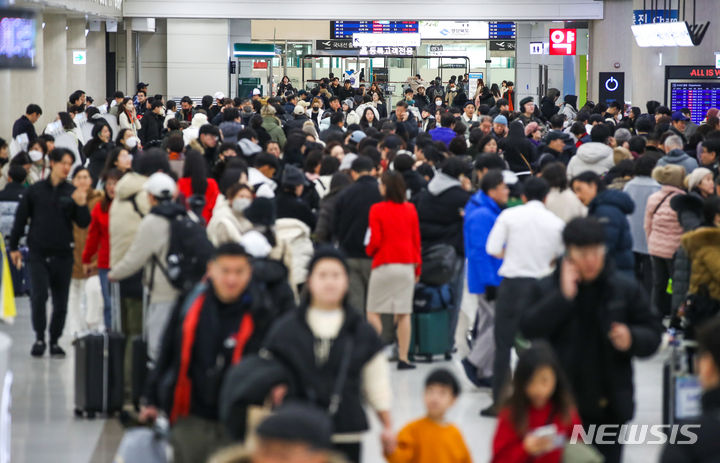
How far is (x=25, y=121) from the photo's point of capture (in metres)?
17.0

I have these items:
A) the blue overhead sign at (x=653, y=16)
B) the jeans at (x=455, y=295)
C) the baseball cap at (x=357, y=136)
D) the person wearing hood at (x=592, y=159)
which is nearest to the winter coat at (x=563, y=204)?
the jeans at (x=455, y=295)

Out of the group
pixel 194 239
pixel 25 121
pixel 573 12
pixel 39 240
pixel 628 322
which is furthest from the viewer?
pixel 573 12

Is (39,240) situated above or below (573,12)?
below

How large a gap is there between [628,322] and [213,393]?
1780 millimetres

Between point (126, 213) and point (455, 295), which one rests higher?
point (126, 213)

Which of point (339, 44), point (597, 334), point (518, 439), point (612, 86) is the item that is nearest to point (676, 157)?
point (597, 334)

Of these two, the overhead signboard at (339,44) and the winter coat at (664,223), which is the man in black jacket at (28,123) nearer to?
the winter coat at (664,223)

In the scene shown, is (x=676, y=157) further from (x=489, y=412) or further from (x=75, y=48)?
(x=75, y=48)

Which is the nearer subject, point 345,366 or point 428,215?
point 345,366

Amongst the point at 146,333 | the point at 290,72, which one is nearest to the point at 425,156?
the point at 146,333

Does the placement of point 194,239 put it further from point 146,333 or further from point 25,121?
point 25,121

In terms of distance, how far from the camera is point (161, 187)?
7.45m

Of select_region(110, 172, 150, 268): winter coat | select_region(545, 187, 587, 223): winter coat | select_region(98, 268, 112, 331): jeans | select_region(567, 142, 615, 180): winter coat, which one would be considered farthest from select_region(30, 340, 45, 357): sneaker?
select_region(567, 142, 615, 180): winter coat

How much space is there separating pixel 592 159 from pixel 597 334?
316 inches
